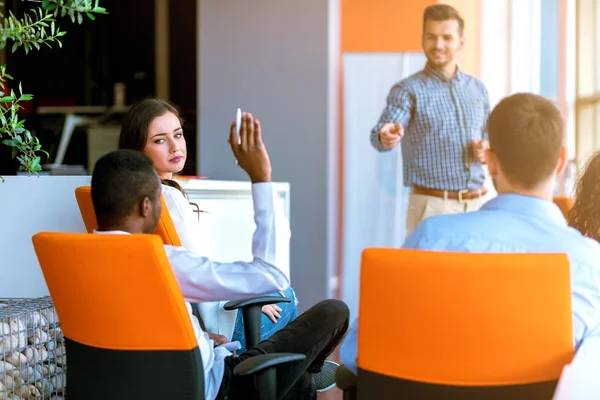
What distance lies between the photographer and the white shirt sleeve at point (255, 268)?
5.65ft

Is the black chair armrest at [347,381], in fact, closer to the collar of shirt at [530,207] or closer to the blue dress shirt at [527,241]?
the blue dress shirt at [527,241]

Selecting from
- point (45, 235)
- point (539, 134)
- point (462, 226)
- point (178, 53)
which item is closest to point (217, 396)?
point (45, 235)

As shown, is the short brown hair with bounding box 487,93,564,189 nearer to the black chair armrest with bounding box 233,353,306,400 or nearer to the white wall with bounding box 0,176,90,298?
the black chair armrest with bounding box 233,353,306,400

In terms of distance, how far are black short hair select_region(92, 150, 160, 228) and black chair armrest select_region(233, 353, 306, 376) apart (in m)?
0.44

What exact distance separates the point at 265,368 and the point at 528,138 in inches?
29.1

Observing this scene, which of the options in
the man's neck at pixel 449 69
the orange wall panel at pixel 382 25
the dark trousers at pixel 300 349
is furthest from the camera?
the orange wall panel at pixel 382 25

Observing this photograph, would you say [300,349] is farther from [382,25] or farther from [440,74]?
[382,25]

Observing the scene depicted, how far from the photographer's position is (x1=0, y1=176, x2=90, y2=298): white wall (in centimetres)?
262

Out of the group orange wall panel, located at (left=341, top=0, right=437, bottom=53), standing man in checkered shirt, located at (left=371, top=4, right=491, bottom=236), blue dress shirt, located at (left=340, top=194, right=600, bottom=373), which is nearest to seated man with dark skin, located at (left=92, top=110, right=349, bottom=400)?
blue dress shirt, located at (left=340, top=194, right=600, bottom=373)

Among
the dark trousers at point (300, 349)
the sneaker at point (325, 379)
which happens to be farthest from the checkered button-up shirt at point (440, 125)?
the dark trousers at point (300, 349)

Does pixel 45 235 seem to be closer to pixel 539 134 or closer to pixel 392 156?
pixel 539 134

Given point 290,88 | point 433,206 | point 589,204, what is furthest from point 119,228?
point 290,88

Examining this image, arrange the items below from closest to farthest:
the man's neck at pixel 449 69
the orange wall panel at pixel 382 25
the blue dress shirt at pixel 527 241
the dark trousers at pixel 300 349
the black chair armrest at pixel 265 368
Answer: the blue dress shirt at pixel 527 241
the black chair armrest at pixel 265 368
the dark trousers at pixel 300 349
the man's neck at pixel 449 69
the orange wall panel at pixel 382 25

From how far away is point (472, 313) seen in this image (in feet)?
4.44
